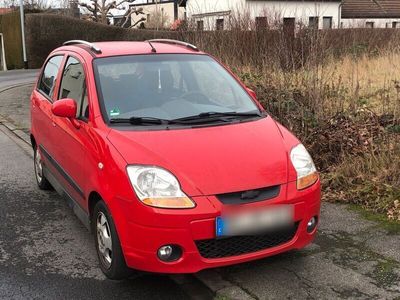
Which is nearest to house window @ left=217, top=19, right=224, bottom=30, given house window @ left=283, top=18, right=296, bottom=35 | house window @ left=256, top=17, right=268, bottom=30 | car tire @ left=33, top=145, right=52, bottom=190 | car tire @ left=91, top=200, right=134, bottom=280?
house window @ left=256, top=17, right=268, bottom=30

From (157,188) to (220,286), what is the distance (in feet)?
2.92

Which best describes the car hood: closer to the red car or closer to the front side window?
the red car

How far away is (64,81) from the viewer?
195 inches

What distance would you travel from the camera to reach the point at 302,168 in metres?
3.68

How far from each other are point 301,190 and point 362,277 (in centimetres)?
79

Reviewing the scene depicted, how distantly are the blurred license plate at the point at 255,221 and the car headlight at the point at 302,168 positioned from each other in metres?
0.24

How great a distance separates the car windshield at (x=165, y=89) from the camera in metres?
4.11

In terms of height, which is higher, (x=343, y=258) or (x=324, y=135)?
(x=324, y=135)

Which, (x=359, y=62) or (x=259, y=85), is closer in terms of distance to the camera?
(x=259, y=85)

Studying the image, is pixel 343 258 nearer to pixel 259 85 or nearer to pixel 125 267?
pixel 125 267

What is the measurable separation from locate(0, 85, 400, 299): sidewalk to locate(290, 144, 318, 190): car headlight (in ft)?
2.24

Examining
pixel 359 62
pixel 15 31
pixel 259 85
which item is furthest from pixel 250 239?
pixel 15 31

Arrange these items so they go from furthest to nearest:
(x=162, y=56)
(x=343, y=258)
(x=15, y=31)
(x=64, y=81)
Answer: (x=15, y=31)
(x=64, y=81)
(x=162, y=56)
(x=343, y=258)

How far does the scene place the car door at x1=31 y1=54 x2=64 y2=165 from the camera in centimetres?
519
